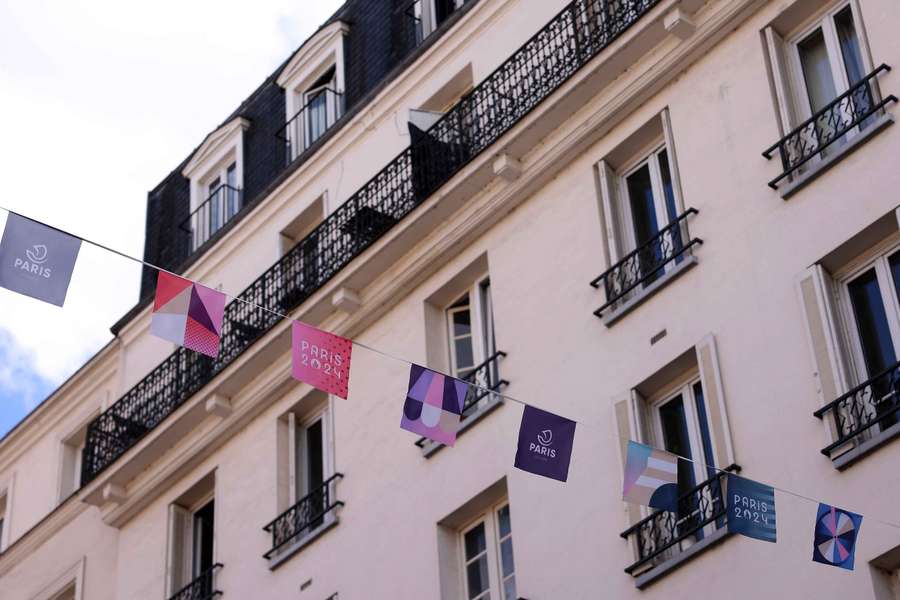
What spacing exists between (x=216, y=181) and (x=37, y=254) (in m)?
12.0

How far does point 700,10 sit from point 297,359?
19.8 feet

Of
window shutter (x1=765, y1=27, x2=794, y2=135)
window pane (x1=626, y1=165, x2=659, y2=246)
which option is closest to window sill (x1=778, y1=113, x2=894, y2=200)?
window shutter (x1=765, y1=27, x2=794, y2=135)

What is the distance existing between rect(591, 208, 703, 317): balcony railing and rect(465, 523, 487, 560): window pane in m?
2.81

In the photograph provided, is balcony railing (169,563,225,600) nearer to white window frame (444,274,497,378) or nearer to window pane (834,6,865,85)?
white window frame (444,274,497,378)

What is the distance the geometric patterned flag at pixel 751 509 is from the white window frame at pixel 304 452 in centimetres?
843

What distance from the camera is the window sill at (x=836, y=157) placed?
18328mm

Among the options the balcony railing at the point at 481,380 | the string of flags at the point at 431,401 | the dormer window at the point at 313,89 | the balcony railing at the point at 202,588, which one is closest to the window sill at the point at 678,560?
the string of flags at the point at 431,401

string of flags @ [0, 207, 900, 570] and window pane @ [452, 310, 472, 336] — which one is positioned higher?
window pane @ [452, 310, 472, 336]

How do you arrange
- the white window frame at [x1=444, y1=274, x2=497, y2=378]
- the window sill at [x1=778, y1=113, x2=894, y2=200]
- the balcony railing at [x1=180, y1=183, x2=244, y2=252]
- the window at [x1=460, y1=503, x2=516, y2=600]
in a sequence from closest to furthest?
the window sill at [x1=778, y1=113, x2=894, y2=200]
the window at [x1=460, y1=503, x2=516, y2=600]
the white window frame at [x1=444, y1=274, x2=497, y2=378]
the balcony railing at [x1=180, y1=183, x2=244, y2=252]

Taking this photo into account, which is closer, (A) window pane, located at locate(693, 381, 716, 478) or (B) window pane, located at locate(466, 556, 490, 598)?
(A) window pane, located at locate(693, 381, 716, 478)

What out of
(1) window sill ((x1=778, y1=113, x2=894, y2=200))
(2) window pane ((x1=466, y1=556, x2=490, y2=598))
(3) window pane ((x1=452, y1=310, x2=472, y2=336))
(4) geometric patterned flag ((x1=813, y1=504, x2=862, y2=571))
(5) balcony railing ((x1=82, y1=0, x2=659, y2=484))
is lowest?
(4) geometric patterned flag ((x1=813, y1=504, x2=862, y2=571))

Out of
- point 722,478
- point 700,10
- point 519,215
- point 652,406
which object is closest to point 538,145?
point 519,215

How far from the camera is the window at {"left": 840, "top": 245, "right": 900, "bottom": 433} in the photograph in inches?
675

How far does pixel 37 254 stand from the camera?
59.8ft
